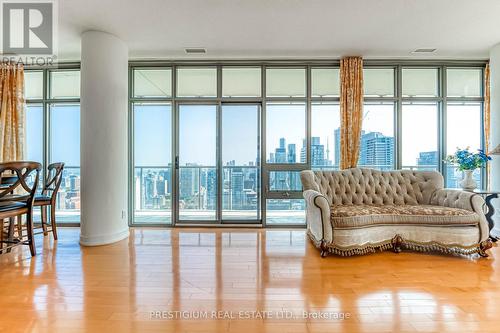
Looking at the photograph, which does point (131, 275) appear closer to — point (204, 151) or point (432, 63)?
point (204, 151)

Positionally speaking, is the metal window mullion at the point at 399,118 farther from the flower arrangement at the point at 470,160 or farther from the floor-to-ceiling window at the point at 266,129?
the flower arrangement at the point at 470,160

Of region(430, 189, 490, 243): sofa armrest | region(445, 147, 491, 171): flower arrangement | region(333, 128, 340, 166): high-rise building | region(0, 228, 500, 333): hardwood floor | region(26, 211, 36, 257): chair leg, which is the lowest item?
region(0, 228, 500, 333): hardwood floor

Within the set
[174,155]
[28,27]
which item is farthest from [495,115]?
[28,27]

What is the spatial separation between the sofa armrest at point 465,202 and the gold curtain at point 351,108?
1266 millimetres

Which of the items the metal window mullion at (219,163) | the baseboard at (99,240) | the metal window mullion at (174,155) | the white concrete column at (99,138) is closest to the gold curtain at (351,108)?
the metal window mullion at (219,163)

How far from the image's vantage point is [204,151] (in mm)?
4629

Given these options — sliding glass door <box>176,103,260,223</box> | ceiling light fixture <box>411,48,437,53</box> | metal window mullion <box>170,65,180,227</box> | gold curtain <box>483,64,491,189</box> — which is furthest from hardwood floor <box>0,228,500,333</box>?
ceiling light fixture <box>411,48,437,53</box>

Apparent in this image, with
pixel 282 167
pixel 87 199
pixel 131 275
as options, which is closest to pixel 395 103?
pixel 282 167

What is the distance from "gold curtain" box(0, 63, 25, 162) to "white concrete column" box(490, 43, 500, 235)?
7936 millimetres

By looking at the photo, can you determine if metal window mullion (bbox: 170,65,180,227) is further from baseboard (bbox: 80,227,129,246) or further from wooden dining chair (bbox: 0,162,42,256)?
wooden dining chair (bbox: 0,162,42,256)

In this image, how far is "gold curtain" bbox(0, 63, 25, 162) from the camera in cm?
434

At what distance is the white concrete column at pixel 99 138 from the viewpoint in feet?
11.5

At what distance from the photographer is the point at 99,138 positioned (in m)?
3.54

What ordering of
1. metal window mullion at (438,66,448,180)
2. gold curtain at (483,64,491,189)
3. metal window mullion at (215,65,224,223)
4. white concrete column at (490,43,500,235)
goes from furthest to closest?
metal window mullion at (215,65,224,223)
metal window mullion at (438,66,448,180)
gold curtain at (483,64,491,189)
white concrete column at (490,43,500,235)
